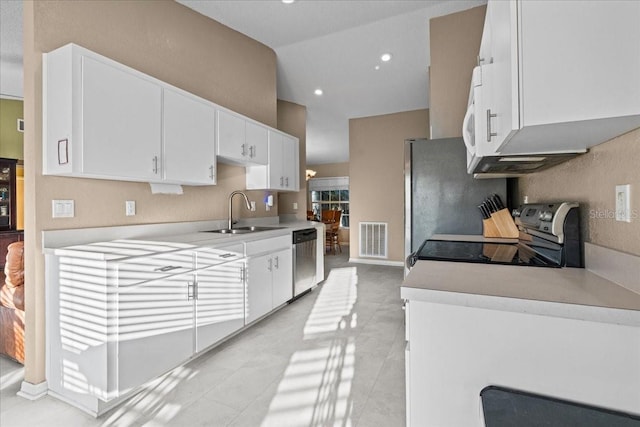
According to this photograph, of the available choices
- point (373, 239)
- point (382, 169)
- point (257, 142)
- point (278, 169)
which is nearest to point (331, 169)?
point (382, 169)

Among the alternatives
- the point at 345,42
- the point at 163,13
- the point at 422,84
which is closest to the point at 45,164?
the point at 163,13

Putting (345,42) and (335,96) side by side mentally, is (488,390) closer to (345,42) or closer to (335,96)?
(345,42)

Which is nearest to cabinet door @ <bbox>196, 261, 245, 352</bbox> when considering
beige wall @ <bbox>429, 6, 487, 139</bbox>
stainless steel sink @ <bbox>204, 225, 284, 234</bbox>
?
stainless steel sink @ <bbox>204, 225, 284, 234</bbox>

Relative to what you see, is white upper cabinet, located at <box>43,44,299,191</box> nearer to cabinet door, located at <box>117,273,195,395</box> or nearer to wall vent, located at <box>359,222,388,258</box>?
cabinet door, located at <box>117,273,195,395</box>

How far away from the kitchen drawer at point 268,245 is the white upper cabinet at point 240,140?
2.81 ft

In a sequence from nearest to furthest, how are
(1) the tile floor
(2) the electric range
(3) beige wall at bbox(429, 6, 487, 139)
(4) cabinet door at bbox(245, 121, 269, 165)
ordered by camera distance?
(2) the electric range < (1) the tile floor < (3) beige wall at bbox(429, 6, 487, 139) < (4) cabinet door at bbox(245, 121, 269, 165)

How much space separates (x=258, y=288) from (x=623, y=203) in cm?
248

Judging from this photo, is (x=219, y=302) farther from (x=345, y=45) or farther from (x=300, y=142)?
(x=300, y=142)

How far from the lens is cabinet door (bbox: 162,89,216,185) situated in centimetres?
230

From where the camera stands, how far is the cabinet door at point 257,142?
3.19m

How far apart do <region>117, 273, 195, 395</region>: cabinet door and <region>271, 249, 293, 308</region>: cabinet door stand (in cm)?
107

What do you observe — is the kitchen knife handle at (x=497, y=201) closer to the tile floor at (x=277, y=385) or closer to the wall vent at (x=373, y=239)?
the tile floor at (x=277, y=385)

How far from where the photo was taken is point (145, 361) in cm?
177

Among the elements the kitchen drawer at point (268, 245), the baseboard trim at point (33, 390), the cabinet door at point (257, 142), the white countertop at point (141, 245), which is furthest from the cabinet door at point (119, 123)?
the baseboard trim at point (33, 390)
